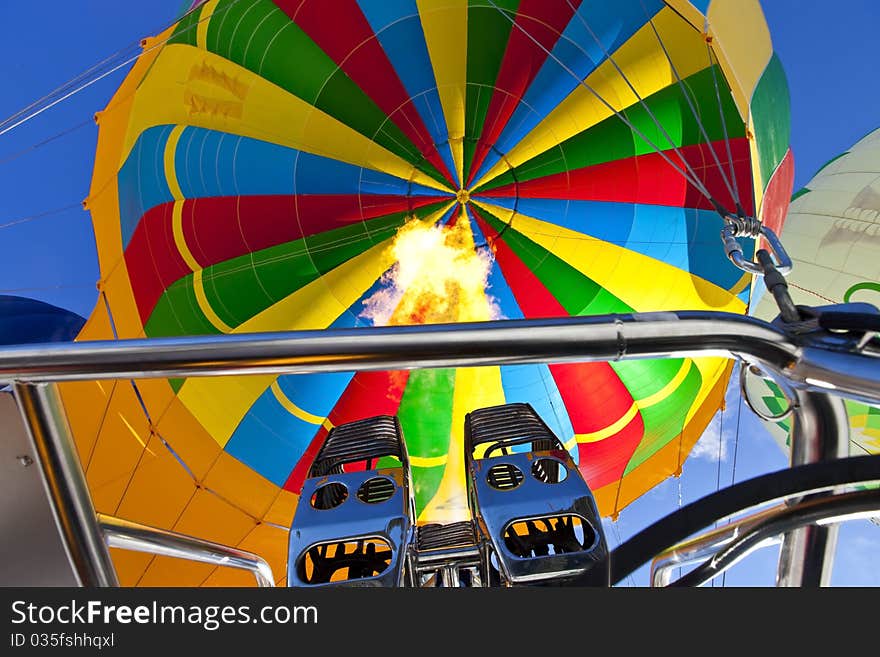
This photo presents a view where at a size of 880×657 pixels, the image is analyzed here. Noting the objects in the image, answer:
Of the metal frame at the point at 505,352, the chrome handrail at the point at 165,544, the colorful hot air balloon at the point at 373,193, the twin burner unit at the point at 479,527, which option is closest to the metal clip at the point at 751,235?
the metal frame at the point at 505,352

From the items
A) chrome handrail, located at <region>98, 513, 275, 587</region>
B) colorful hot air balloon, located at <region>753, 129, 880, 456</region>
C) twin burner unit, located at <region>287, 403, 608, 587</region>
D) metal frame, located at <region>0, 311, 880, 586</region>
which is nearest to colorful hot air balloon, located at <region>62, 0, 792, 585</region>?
colorful hot air balloon, located at <region>753, 129, 880, 456</region>

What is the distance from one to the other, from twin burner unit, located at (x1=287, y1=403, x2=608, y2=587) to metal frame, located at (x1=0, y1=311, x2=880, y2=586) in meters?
1.01

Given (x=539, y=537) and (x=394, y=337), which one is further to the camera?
(x=539, y=537)

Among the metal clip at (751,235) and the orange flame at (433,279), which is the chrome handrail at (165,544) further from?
the orange flame at (433,279)

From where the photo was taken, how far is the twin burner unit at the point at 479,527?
1999mm

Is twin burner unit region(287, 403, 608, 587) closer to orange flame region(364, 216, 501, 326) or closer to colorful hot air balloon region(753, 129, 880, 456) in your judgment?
orange flame region(364, 216, 501, 326)

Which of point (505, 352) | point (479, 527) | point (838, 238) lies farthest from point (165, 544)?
point (838, 238)

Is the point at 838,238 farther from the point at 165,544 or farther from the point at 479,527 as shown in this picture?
the point at 165,544

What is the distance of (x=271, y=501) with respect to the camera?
557 cm

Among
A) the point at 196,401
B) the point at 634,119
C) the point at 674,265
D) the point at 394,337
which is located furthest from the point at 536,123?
the point at 394,337

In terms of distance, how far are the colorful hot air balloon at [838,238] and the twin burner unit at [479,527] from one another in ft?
11.8

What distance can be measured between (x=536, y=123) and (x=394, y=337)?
15.4ft

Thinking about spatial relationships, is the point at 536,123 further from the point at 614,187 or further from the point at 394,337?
the point at 394,337

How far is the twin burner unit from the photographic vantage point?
1999 mm
